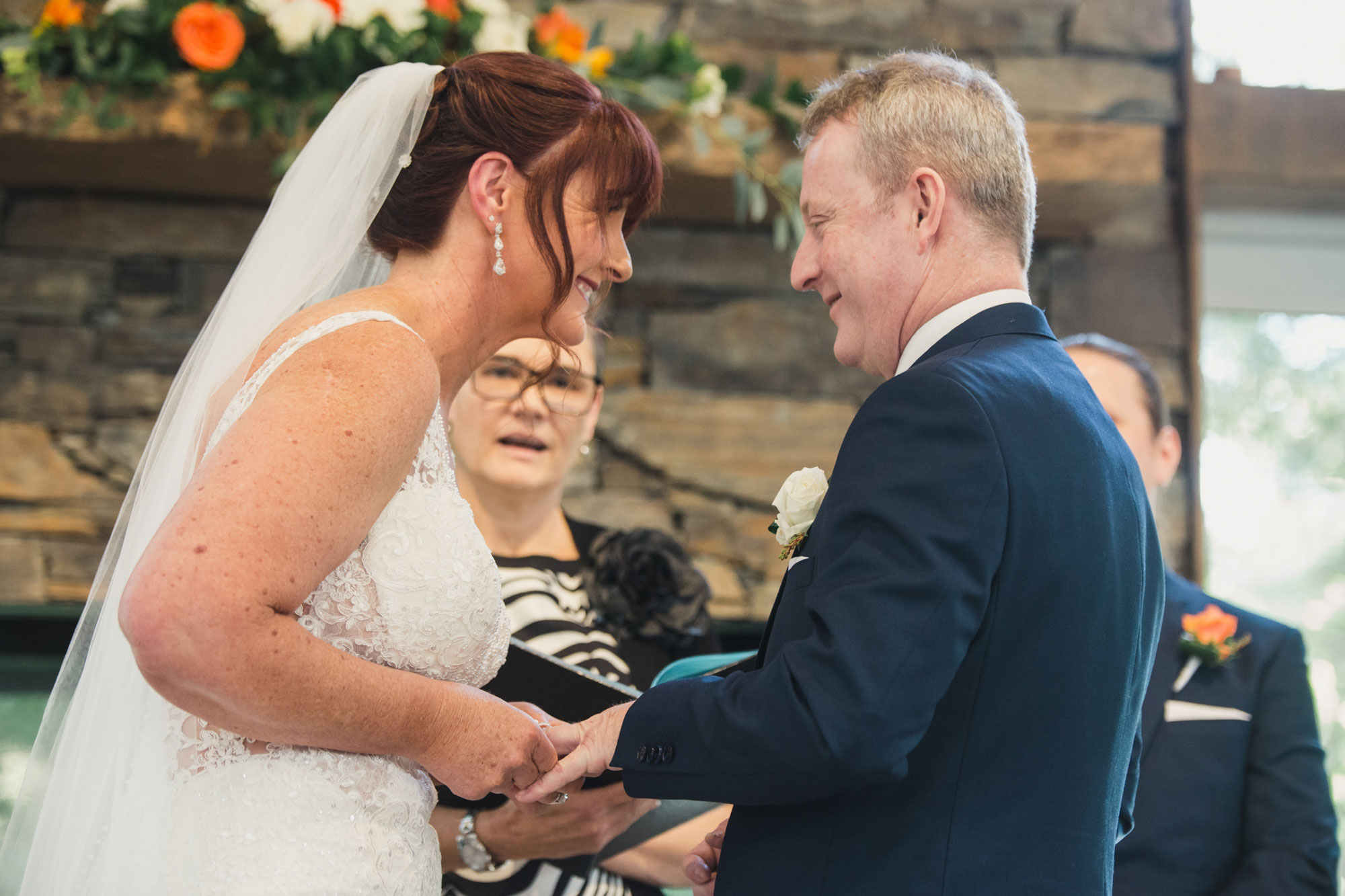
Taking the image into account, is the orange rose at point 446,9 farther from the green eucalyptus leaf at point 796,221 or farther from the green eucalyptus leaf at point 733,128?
the green eucalyptus leaf at point 796,221

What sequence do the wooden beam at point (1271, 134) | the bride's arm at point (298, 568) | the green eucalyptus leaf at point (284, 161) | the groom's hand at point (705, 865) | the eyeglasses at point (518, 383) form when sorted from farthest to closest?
Result: the wooden beam at point (1271, 134), the green eucalyptus leaf at point (284, 161), the eyeglasses at point (518, 383), the groom's hand at point (705, 865), the bride's arm at point (298, 568)

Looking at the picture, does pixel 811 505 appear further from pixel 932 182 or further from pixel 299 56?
pixel 299 56

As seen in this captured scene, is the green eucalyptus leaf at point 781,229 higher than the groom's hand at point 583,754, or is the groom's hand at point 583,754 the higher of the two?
the green eucalyptus leaf at point 781,229

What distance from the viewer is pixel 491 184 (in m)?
1.54

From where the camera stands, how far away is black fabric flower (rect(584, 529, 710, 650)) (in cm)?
225

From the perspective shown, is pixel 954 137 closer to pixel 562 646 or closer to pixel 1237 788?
pixel 562 646

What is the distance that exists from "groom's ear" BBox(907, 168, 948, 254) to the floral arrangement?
159cm

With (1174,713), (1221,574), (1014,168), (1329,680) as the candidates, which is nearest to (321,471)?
(1014,168)

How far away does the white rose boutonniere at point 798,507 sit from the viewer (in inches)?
56.8

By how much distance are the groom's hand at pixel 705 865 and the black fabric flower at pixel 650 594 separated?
0.71 metres

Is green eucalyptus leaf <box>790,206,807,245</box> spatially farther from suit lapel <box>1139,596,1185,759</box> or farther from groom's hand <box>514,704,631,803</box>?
groom's hand <box>514,704,631,803</box>

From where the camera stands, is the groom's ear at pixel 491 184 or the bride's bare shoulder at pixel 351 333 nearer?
the bride's bare shoulder at pixel 351 333

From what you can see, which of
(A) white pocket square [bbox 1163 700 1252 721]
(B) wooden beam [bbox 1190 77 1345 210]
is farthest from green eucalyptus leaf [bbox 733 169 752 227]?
(A) white pocket square [bbox 1163 700 1252 721]

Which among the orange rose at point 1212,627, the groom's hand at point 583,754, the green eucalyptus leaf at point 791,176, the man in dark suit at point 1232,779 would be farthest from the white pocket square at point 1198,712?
the green eucalyptus leaf at point 791,176
